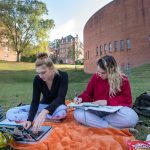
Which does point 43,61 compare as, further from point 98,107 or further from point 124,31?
point 124,31

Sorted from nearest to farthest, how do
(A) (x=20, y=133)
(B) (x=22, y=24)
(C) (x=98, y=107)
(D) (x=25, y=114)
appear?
(A) (x=20, y=133) < (C) (x=98, y=107) < (D) (x=25, y=114) < (B) (x=22, y=24)

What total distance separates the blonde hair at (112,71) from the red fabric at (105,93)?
0.12m

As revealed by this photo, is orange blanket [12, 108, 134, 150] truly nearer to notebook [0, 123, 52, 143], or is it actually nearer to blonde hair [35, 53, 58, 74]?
notebook [0, 123, 52, 143]

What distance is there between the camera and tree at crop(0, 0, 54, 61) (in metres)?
55.0

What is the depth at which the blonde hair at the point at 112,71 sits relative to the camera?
5.28 metres

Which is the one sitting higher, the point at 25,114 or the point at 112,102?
the point at 112,102

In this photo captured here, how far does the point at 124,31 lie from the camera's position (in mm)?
43750

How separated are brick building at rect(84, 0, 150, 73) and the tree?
9.76 metres

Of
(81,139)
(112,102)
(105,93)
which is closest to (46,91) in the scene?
(105,93)

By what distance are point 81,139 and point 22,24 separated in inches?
2090

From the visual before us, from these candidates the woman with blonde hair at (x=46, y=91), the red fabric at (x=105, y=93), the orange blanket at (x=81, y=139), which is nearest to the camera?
the orange blanket at (x=81, y=139)

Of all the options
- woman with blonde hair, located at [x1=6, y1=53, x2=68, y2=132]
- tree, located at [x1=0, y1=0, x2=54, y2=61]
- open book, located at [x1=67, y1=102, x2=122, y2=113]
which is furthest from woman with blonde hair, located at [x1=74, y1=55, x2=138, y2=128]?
tree, located at [x1=0, y1=0, x2=54, y2=61]

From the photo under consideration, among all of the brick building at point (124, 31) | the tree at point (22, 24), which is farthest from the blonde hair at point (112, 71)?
the tree at point (22, 24)

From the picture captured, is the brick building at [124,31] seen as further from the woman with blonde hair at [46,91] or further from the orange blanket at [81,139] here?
the orange blanket at [81,139]
